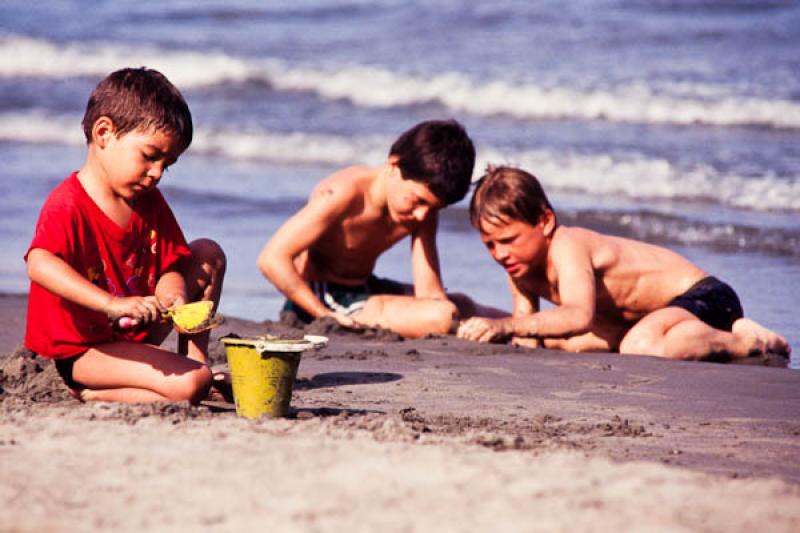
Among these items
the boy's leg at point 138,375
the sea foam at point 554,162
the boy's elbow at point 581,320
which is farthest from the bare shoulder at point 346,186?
the sea foam at point 554,162

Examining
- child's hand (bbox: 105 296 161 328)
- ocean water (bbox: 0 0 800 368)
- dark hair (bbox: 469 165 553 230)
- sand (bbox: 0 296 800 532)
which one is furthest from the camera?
ocean water (bbox: 0 0 800 368)

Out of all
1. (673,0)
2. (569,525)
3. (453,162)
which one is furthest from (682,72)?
(569,525)

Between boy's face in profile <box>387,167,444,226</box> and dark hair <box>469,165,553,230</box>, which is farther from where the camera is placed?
boy's face in profile <box>387,167,444,226</box>

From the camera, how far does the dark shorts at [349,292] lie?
6.22m

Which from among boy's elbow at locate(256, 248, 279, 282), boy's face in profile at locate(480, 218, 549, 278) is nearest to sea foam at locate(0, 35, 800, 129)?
boy's face in profile at locate(480, 218, 549, 278)

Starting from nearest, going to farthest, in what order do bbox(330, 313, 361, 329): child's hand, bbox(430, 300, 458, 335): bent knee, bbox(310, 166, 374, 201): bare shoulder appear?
bbox(330, 313, 361, 329): child's hand
bbox(430, 300, 458, 335): bent knee
bbox(310, 166, 374, 201): bare shoulder

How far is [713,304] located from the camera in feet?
19.0

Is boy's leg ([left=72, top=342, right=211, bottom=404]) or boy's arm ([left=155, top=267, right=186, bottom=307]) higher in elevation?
boy's arm ([left=155, top=267, right=186, bottom=307])

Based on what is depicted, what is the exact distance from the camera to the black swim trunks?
18.8 feet

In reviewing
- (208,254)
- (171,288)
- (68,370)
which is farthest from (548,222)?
(68,370)

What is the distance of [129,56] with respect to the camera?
16859mm

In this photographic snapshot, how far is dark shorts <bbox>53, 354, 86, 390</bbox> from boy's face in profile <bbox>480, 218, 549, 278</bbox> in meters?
2.45

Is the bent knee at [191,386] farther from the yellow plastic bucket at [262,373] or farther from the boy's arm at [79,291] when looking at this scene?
the boy's arm at [79,291]

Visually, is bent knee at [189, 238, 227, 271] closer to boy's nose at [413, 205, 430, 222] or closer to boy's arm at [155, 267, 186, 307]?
boy's arm at [155, 267, 186, 307]
